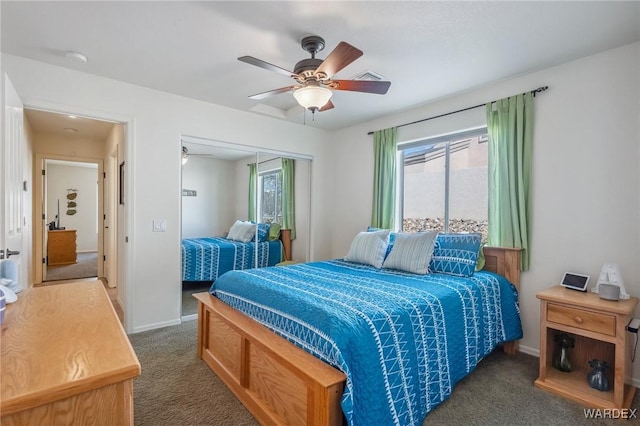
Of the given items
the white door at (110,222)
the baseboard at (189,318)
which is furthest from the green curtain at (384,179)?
the white door at (110,222)

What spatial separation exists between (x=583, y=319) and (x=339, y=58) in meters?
2.36

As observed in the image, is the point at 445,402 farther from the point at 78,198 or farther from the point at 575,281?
the point at 78,198

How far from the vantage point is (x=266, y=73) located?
9.48ft

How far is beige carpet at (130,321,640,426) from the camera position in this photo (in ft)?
6.25

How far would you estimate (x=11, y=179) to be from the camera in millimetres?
2133

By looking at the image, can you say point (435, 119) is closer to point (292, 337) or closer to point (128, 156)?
point (292, 337)

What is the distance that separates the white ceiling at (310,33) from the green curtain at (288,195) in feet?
5.03

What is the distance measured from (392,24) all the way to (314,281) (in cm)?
190

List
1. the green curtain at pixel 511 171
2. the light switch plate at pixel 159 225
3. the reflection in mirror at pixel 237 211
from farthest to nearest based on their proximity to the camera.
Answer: the reflection in mirror at pixel 237 211 < the light switch plate at pixel 159 225 < the green curtain at pixel 511 171

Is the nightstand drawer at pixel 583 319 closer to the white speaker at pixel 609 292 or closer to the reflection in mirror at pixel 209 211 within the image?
the white speaker at pixel 609 292

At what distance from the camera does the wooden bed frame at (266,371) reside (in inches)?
57.3

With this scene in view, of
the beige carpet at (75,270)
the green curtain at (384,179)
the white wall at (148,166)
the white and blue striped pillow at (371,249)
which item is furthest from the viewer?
the beige carpet at (75,270)

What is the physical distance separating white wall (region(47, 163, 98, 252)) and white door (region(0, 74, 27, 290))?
7202 mm

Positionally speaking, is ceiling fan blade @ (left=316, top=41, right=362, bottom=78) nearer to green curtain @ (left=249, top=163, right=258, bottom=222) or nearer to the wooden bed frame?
the wooden bed frame
